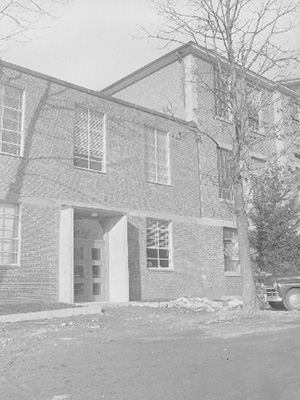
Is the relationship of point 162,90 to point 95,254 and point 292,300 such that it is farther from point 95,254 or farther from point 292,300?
point 292,300

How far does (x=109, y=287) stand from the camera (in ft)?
57.7

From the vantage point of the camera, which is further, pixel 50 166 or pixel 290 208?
pixel 290 208

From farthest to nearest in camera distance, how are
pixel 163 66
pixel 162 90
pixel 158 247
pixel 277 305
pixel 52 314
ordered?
pixel 163 66 < pixel 162 90 < pixel 158 247 < pixel 277 305 < pixel 52 314

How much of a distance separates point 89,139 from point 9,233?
15.8 feet

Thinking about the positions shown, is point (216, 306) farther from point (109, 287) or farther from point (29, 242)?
point (29, 242)

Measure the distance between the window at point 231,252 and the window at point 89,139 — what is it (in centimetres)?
725

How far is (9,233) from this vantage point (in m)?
14.8

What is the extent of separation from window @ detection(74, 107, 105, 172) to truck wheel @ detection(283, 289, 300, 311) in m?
7.85

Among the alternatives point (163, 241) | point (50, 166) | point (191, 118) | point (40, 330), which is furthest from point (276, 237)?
point (40, 330)

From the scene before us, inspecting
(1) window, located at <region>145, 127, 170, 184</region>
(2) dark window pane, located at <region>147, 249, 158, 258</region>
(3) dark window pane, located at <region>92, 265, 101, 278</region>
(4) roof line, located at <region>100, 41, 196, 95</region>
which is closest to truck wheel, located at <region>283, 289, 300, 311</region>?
(2) dark window pane, located at <region>147, 249, 158, 258</region>

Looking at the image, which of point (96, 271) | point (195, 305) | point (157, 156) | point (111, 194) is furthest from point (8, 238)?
point (157, 156)

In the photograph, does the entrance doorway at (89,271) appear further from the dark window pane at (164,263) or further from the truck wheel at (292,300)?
the truck wheel at (292,300)

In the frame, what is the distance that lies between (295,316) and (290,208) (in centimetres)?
922

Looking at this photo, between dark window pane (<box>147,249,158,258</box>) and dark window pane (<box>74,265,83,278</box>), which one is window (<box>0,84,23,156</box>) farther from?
dark window pane (<box>147,249,158,258</box>)
